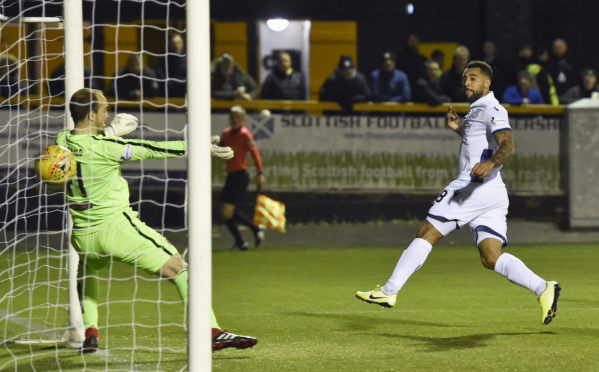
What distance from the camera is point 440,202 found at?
8.87m

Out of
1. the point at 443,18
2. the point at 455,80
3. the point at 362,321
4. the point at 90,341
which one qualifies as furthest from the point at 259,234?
the point at 443,18

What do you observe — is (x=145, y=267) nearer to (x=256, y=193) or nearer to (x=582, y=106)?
(x=256, y=193)

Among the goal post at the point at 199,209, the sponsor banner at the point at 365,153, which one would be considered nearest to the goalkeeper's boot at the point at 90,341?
the goal post at the point at 199,209

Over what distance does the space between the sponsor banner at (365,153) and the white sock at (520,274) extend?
28.1 ft

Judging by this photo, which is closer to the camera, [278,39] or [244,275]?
[244,275]

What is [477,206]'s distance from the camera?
28.7 ft

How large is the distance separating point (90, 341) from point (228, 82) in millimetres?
9987

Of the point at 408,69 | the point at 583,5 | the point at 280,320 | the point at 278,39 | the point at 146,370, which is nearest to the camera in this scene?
the point at 146,370

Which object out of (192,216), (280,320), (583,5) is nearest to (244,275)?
(280,320)

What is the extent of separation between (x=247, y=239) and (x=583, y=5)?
38.8 ft

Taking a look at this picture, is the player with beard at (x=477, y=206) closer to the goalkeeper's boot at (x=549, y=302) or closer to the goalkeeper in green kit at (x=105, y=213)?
the goalkeeper's boot at (x=549, y=302)

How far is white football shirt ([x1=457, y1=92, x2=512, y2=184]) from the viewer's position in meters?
8.70

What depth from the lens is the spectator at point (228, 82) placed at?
695 inches

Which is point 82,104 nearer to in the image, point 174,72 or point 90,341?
point 90,341
